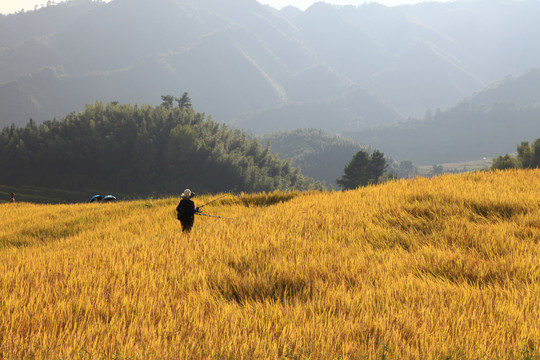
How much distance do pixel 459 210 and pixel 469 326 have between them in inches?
226

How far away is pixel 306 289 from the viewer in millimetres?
5465

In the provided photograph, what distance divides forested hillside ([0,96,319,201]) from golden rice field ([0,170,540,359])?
336 feet

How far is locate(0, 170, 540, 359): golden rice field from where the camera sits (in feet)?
12.5

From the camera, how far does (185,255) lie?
7.21 meters

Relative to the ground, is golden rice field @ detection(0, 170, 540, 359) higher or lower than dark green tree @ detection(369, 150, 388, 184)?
lower

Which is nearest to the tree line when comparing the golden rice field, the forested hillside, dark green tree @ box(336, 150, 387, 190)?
dark green tree @ box(336, 150, 387, 190)

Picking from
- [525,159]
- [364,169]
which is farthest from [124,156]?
[525,159]

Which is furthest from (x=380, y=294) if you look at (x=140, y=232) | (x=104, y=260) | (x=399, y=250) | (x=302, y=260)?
(x=140, y=232)

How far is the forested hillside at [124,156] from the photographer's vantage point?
102125 mm

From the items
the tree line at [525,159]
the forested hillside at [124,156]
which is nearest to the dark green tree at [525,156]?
the tree line at [525,159]

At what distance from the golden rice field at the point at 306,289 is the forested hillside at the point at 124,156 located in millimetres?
102293

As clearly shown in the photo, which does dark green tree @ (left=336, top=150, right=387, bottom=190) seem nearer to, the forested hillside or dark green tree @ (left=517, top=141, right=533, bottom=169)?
dark green tree @ (left=517, top=141, right=533, bottom=169)

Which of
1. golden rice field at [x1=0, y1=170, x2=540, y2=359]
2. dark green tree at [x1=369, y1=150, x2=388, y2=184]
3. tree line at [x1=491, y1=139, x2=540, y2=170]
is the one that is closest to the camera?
golden rice field at [x1=0, y1=170, x2=540, y2=359]

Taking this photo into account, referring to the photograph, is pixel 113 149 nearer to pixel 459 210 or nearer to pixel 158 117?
pixel 158 117
